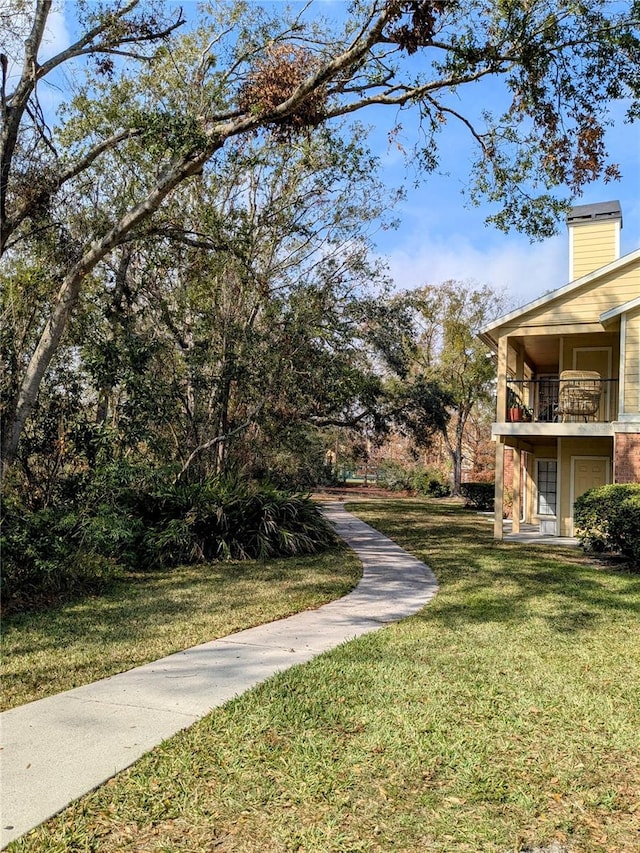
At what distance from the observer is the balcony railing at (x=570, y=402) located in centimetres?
1355

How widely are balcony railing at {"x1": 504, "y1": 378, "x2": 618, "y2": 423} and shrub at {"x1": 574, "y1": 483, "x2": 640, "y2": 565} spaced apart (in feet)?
9.11

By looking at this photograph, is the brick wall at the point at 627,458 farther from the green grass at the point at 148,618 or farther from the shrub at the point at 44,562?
the shrub at the point at 44,562

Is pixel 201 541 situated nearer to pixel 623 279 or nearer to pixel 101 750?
pixel 101 750

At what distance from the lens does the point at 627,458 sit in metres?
11.9

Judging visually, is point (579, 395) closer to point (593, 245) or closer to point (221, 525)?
point (593, 245)

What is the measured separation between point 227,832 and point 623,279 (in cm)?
1372

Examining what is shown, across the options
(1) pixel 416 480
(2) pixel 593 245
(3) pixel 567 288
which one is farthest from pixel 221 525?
(1) pixel 416 480

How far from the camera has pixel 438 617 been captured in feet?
21.4

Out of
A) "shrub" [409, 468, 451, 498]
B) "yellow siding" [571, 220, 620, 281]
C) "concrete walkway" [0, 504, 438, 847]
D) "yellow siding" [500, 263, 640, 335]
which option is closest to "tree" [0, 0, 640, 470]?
"concrete walkway" [0, 504, 438, 847]

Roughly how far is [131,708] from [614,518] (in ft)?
28.1

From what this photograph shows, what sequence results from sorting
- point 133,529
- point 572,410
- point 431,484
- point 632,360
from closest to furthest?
point 133,529 → point 632,360 → point 572,410 → point 431,484

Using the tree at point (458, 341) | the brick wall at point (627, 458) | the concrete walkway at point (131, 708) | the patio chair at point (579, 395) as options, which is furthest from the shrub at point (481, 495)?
the concrete walkway at point (131, 708)

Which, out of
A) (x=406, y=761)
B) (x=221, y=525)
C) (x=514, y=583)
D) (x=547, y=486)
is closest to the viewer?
(x=406, y=761)

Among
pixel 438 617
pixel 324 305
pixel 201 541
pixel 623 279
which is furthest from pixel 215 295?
pixel 623 279
